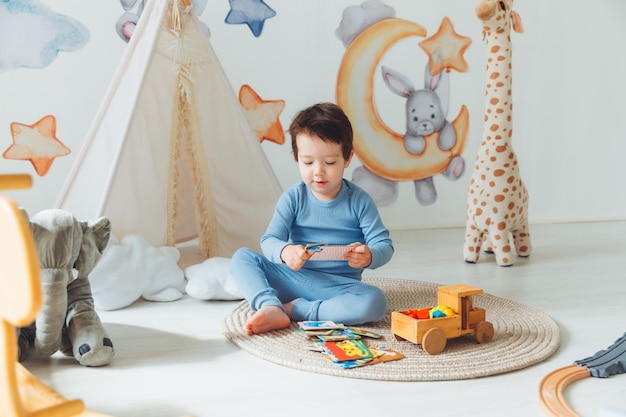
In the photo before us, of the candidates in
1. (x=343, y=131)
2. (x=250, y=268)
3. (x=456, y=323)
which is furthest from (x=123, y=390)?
(x=343, y=131)

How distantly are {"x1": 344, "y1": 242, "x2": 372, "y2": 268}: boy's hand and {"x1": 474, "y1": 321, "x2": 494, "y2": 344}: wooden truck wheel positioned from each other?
300 millimetres

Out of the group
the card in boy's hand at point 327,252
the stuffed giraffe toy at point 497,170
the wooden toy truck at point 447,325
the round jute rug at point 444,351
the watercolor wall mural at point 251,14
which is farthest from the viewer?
the watercolor wall mural at point 251,14

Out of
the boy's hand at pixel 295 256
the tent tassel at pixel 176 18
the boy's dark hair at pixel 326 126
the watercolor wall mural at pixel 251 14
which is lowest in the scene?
the boy's hand at pixel 295 256

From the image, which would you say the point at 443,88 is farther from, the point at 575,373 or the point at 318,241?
the point at 575,373

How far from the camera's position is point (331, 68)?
2.97 meters

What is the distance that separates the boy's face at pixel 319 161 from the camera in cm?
174

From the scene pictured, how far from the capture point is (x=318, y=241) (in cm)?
185

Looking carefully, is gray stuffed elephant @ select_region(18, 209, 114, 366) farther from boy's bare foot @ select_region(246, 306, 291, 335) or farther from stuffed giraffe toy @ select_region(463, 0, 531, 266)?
stuffed giraffe toy @ select_region(463, 0, 531, 266)

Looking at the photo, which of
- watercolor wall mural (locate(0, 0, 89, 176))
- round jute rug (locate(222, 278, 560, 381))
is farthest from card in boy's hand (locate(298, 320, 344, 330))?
watercolor wall mural (locate(0, 0, 89, 176))

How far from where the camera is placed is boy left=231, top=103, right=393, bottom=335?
168 centimetres

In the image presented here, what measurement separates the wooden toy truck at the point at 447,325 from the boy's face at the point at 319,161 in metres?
0.40

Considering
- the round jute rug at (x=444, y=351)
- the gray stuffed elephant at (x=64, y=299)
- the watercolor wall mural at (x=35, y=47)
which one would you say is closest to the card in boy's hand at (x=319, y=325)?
the round jute rug at (x=444, y=351)

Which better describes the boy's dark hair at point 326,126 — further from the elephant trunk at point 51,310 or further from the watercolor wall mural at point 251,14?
the watercolor wall mural at point 251,14

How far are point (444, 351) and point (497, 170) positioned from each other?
1033 millimetres
